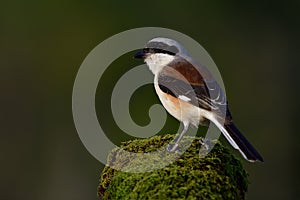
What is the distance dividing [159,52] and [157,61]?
2.7 inches

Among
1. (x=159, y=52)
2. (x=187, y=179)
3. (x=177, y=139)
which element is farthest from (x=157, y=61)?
(x=187, y=179)

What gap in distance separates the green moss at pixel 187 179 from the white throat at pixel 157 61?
1.00 meters

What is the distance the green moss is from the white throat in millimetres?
1004

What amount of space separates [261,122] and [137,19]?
3.08 meters

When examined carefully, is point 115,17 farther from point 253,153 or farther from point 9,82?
point 253,153

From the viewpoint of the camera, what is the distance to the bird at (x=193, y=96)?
15.9 ft

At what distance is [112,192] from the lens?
14.3 feet

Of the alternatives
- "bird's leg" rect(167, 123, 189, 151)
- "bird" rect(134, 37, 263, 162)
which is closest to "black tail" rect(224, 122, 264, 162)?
"bird" rect(134, 37, 263, 162)

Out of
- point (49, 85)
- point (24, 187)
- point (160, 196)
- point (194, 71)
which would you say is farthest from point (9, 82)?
point (160, 196)

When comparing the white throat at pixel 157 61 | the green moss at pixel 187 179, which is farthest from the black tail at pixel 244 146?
the white throat at pixel 157 61

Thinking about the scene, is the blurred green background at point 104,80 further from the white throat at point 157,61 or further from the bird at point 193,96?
the bird at point 193,96

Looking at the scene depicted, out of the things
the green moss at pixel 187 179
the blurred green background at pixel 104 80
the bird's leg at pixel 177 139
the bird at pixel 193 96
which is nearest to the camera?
the green moss at pixel 187 179

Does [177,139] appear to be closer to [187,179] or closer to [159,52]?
[187,179]

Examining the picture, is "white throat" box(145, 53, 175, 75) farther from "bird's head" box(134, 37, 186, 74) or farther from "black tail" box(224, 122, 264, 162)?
"black tail" box(224, 122, 264, 162)
